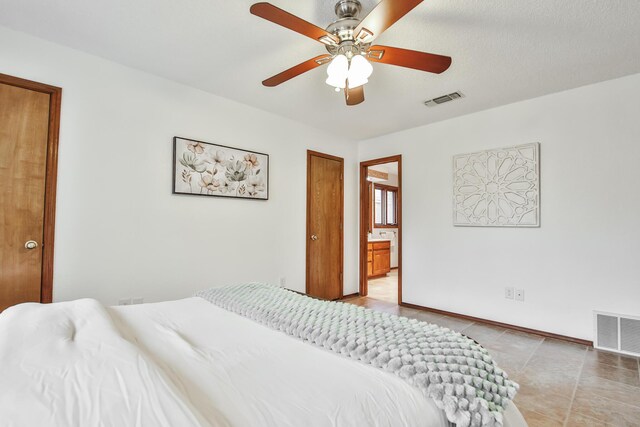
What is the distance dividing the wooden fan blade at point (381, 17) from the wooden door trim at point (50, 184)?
89.9 inches

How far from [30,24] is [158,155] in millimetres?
1159

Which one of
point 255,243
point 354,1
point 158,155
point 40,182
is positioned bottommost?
point 255,243

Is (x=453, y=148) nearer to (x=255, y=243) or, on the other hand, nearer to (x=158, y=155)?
(x=255, y=243)

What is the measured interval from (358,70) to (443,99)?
1.81 m

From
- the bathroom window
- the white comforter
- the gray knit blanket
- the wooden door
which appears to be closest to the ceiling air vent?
the wooden door

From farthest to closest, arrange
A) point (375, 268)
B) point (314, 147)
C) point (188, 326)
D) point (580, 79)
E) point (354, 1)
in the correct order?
point (375, 268)
point (314, 147)
point (580, 79)
point (354, 1)
point (188, 326)

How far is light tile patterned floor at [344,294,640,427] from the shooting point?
182 centimetres

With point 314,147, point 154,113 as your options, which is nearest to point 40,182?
point 154,113

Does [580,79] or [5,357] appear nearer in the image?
[5,357]

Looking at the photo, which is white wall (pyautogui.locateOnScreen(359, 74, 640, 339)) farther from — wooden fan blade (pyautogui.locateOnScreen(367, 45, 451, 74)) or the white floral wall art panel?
wooden fan blade (pyautogui.locateOnScreen(367, 45, 451, 74))

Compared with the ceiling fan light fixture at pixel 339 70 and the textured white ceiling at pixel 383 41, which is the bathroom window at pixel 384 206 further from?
the ceiling fan light fixture at pixel 339 70

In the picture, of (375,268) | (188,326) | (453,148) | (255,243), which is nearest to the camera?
(188,326)

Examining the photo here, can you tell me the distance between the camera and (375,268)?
6.43 metres

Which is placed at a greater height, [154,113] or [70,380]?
[154,113]
